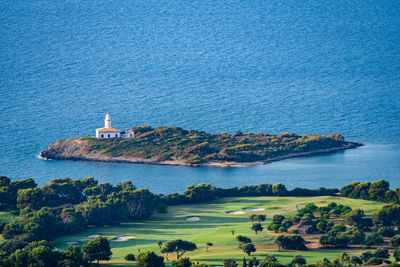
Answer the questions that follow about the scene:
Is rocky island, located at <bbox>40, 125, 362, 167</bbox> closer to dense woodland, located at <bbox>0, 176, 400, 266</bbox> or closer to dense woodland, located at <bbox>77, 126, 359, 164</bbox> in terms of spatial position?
dense woodland, located at <bbox>77, 126, 359, 164</bbox>

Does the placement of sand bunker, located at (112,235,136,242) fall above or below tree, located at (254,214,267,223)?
below

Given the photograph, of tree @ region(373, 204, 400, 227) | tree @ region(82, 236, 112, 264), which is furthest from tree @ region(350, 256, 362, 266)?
tree @ region(82, 236, 112, 264)

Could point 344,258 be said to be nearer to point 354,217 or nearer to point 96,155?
point 354,217

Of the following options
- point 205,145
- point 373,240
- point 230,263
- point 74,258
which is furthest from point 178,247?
point 205,145

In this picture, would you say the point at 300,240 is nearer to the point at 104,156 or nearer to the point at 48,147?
the point at 104,156

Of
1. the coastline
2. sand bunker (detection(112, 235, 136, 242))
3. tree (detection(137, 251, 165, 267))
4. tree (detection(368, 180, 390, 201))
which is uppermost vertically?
the coastline

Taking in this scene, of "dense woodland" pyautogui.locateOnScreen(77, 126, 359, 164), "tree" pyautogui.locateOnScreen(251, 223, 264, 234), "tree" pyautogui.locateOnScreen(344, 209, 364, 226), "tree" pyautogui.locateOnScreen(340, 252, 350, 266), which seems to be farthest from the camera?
"dense woodland" pyautogui.locateOnScreen(77, 126, 359, 164)
